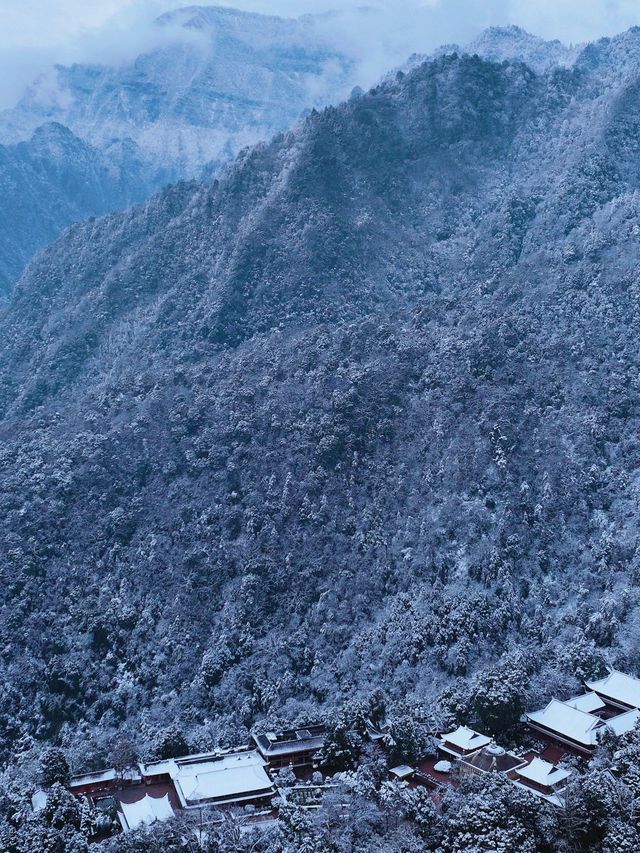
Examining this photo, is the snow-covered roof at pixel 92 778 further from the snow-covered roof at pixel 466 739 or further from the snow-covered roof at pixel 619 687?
the snow-covered roof at pixel 619 687

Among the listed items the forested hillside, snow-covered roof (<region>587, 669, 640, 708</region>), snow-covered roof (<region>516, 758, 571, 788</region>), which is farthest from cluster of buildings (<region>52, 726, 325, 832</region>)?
snow-covered roof (<region>587, 669, 640, 708</region>)

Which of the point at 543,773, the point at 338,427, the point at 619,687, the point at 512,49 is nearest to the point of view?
the point at 543,773

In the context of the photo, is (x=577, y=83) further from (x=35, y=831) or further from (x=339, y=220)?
(x=35, y=831)

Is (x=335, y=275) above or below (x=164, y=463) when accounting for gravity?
above

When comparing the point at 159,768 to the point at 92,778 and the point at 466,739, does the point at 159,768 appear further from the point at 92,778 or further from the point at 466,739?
the point at 466,739

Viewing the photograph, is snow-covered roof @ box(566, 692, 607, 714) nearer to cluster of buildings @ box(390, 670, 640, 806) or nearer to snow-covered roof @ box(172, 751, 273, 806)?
cluster of buildings @ box(390, 670, 640, 806)

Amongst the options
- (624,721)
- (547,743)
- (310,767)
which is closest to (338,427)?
(310,767)

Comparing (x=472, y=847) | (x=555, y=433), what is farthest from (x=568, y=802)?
(x=555, y=433)
